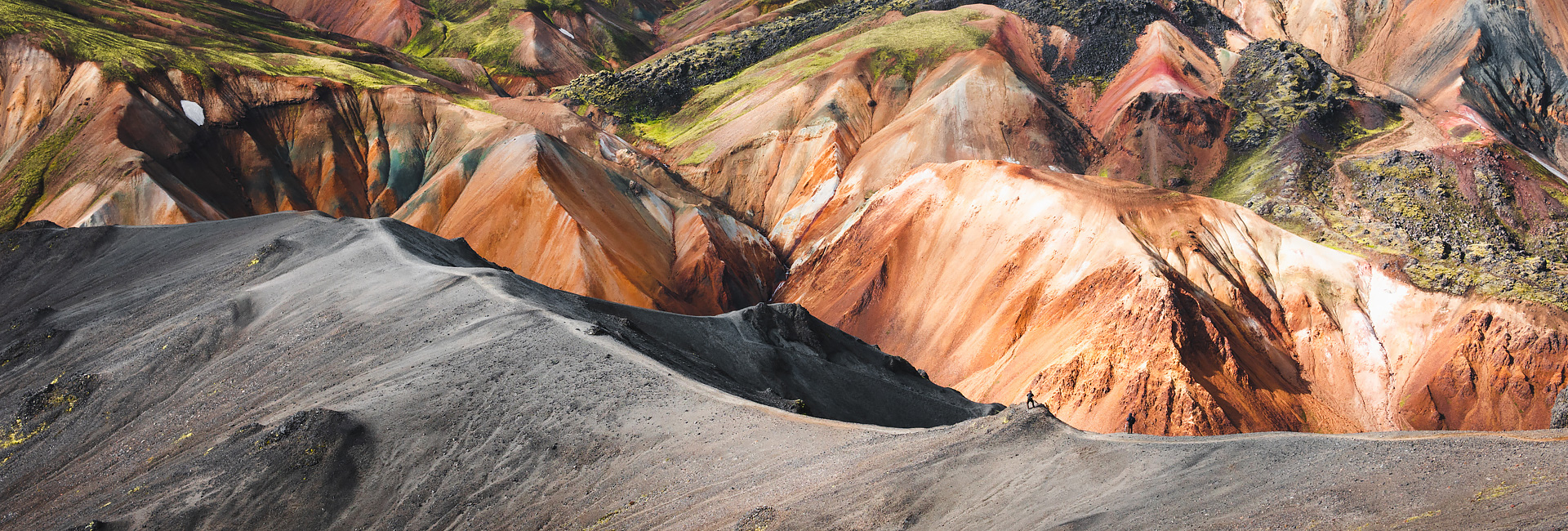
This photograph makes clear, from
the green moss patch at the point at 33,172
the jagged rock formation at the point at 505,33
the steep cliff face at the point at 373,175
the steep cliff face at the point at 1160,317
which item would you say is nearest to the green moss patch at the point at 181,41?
the steep cliff face at the point at 373,175

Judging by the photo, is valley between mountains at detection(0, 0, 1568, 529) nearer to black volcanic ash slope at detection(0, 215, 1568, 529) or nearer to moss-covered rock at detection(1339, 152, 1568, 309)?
black volcanic ash slope at detection(0, 215, 1568, 529)

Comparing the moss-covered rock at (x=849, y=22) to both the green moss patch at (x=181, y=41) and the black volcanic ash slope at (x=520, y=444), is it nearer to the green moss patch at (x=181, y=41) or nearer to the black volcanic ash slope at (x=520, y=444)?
the green moss patch at (x=181, y=41)

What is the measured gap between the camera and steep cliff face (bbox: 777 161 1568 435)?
35469 mm

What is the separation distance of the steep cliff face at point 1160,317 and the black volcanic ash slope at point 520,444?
1552 cm

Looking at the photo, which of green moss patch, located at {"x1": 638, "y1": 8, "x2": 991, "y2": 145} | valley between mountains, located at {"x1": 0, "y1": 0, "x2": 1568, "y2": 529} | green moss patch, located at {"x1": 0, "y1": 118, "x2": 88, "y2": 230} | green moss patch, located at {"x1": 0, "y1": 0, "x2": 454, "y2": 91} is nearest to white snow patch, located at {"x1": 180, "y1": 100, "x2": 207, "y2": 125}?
valley between mountains, located at {"x1": 0, "y1": 0, "x2": 1568, "y2": 529}

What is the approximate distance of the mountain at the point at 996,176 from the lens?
37.8 metres

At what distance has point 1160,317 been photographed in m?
37.0

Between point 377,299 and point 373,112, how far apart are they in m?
40.2

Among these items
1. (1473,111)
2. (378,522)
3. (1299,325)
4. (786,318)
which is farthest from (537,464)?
(1473,111)

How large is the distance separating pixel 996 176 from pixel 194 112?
45.5 meters

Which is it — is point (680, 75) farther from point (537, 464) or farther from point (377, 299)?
point (537, 464)

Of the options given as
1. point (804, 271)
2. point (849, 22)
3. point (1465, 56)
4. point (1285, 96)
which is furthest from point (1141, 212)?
point (1465, 56)

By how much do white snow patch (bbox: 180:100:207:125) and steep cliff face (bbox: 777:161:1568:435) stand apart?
34.9 metres

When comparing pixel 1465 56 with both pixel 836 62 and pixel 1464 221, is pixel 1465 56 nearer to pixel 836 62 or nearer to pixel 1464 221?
pixel 1464 221
